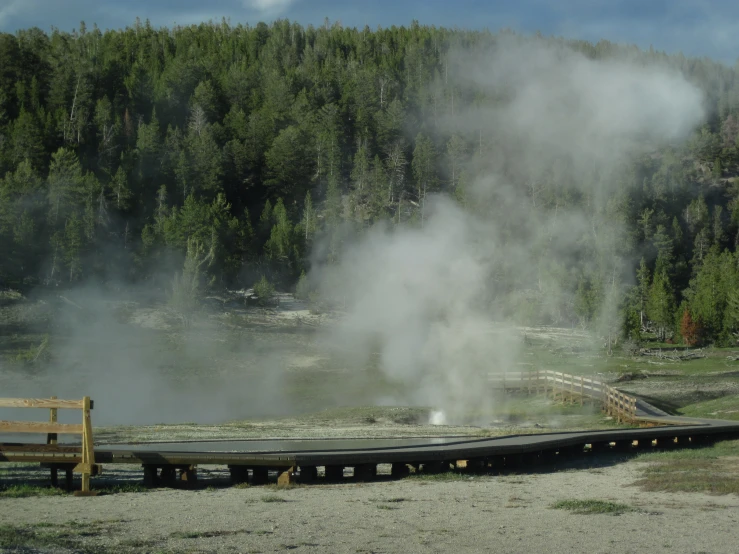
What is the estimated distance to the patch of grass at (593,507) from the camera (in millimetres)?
14188

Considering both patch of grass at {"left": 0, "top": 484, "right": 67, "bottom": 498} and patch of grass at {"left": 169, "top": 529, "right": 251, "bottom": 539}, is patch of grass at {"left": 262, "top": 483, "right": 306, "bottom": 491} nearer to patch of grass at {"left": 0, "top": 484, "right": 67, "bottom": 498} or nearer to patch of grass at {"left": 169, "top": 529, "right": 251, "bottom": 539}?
patch of grass at {"left": 0, "top": 484, "right": 67, "bottom": 498}

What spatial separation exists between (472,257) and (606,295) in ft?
126

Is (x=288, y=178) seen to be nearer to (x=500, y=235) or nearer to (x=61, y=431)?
(x=500, y=235)

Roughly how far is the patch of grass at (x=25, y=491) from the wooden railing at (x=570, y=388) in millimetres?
25429

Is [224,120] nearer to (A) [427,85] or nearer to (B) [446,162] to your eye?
(B) [446,162]

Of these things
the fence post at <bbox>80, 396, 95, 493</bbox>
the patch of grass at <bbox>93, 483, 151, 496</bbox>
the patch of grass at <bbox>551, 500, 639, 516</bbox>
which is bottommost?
the patch of grass at <bbox>551, 500, 639, 516</bbox>

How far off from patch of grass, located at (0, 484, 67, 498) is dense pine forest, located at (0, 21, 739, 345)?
48.3m

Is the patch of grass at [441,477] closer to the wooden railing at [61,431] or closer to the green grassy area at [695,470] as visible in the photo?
the green grassy area at [695,470]

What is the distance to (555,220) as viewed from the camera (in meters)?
105

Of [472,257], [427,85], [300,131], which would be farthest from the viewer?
[427,85]

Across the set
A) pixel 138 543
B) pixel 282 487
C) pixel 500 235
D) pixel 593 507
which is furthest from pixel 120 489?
pixel 500 235

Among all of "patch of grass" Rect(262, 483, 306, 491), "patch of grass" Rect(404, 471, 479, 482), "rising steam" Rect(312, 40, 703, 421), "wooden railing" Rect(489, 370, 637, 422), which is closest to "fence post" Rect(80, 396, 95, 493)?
"patch of grass" Rect(262, 483, 306, 491)

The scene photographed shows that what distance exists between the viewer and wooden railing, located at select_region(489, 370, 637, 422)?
1462 inches

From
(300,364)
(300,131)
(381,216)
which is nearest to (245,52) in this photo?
(300,131)
